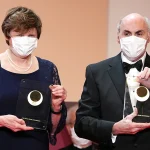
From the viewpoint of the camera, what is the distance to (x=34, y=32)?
195cm

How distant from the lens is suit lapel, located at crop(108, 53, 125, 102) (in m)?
1.94

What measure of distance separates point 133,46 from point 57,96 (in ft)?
1.61

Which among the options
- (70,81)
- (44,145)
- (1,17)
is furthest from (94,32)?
(44,145)

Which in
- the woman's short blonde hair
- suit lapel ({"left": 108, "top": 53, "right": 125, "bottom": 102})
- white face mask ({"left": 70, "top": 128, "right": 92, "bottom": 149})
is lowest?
white face mask ({"left": 70, "top": 128, "right": 92, "bottom": 149})

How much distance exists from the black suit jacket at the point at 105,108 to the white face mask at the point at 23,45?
0.36 meters

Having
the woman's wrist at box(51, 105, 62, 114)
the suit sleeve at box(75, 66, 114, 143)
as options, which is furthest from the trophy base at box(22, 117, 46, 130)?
the suit sleeve at box(75, 66, 114, 143)

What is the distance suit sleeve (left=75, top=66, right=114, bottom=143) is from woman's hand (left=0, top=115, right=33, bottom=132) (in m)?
0.32

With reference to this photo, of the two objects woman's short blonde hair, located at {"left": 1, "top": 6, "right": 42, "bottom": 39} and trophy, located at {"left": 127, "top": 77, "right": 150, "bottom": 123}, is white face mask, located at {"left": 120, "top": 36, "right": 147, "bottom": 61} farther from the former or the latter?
woman's short blonde hair, located at {"left": 1, "top": 6, "right": 42, "bottom": 39}

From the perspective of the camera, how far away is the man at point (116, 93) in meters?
1.86

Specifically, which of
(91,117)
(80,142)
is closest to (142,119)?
(91,117)

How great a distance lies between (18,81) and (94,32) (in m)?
1.88

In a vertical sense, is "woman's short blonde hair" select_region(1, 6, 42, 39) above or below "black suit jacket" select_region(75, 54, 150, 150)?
above

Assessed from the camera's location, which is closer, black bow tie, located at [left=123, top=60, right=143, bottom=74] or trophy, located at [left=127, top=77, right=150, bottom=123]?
trophy, located at [left=127, top=77, right=150, bottom=123]

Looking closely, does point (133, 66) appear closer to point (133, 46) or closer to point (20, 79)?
point (133, 46)
